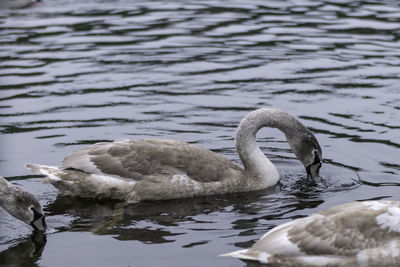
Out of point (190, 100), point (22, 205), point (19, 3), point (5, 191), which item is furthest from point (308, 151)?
point (19, 3)

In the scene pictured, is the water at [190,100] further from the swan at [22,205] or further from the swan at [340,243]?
the swan at [340,243]

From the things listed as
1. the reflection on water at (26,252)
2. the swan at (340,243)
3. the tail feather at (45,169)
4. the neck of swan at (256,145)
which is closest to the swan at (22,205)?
the reflection on water at (26,252)

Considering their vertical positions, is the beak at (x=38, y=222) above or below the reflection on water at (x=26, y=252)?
above

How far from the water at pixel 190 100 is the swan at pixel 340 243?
2.61 feet

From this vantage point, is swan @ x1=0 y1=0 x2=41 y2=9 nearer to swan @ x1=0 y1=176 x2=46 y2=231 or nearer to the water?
the water

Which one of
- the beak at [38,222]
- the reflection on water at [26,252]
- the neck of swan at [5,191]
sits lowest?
the reflection on water at [26,252]

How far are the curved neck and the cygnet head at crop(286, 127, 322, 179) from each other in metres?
0.14

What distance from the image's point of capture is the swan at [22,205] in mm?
10430

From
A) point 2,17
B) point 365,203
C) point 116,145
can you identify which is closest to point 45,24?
point 2,17

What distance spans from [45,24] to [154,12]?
295 centimetres

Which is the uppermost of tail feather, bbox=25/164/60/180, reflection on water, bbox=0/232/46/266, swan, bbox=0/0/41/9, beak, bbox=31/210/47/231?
swan, bbox=0/0/41/9

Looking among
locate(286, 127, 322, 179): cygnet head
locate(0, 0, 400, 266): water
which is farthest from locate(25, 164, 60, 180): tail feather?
locate(286, 127, 322, 179): cygnet head

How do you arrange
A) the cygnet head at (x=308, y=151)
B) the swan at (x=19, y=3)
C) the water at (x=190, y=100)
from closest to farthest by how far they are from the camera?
1. the water at (x=190, y=100)
2. the cygnet head at (x=308, y=151)
3. the swan at (x=19, y=3)

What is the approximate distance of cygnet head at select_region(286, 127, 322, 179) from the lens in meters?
12.4
